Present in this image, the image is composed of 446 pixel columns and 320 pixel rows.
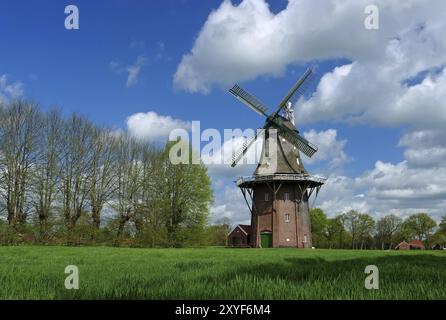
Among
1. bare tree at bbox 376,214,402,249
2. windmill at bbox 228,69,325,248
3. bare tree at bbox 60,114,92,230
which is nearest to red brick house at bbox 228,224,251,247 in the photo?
windmill at bbox 228,69,325,248

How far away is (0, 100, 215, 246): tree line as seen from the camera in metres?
36.6

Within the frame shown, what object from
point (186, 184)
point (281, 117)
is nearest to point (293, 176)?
point (281, 117)

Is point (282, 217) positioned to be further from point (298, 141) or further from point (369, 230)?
point (369, 230)

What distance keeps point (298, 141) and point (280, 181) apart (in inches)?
172

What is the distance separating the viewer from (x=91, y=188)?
40.7 metres

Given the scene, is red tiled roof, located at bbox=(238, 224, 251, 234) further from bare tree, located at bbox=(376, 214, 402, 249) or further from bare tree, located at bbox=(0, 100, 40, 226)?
bare tree, located at bbox=(376, 214, 402, 249)

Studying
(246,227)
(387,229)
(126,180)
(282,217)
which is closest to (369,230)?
(387,229)

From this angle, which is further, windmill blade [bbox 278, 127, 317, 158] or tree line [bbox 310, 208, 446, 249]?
tree line [bbox 310, 208, 446, 249]

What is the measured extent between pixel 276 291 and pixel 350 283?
129 centimetres

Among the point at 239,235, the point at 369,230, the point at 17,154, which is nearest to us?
the point at 17,154

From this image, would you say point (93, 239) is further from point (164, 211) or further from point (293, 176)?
point (293, 176)

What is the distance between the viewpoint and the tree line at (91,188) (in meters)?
36.6

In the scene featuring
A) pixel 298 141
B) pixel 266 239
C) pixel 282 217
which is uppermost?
pixel 298 141

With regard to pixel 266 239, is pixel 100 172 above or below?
above
